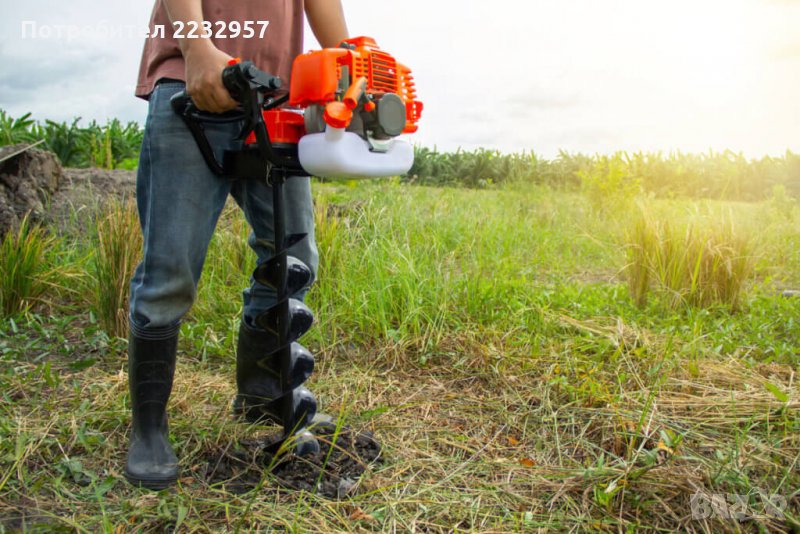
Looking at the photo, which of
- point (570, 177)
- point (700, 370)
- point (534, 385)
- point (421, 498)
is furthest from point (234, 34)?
point (570, 177)

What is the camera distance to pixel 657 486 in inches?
74.2

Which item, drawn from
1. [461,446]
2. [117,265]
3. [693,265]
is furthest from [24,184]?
[693,265]

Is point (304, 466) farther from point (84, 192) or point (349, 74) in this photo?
point (84, 192)

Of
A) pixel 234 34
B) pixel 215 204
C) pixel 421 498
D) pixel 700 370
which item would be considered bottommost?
pixel 421 498

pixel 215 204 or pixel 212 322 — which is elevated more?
pixel 215 204

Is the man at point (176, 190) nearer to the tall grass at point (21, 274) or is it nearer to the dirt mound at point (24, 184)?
the tall grass at point (21, 274)

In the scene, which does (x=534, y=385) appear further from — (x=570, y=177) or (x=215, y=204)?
(x=570, y=177)

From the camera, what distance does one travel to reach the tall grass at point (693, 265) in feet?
12.3

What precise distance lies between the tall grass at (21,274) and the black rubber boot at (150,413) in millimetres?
2119

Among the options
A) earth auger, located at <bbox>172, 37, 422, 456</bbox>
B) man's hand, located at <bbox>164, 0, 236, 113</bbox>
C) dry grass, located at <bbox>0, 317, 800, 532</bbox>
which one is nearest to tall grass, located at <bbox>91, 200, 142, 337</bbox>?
dry grass, located at <bbox>0, 317, 800, 532</bbox>

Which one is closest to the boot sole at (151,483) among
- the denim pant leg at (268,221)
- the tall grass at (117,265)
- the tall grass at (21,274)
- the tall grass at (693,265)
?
the denim pant leg at (268,221)

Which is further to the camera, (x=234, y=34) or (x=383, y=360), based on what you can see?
(x=383, y=360)

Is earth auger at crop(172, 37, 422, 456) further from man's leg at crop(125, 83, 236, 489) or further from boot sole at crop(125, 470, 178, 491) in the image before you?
boot sole at crop(125, 470, 178, 491)

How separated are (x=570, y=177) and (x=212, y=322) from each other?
740 cm
